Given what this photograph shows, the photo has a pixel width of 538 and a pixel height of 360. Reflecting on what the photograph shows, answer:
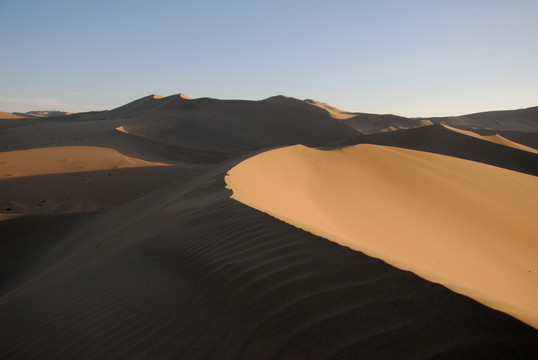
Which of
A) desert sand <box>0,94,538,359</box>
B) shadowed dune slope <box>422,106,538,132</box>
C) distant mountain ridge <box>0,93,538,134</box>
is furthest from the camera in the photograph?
shadowed dune slope <box>422,106,538,132</box>

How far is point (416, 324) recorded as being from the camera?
1571 mm

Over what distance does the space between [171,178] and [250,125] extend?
625 inches

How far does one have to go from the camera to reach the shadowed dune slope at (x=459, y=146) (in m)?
18.3

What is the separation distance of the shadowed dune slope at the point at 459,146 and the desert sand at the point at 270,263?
24.1 feet

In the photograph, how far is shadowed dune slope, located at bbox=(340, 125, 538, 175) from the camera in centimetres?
1827

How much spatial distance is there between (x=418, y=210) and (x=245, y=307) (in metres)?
6.09

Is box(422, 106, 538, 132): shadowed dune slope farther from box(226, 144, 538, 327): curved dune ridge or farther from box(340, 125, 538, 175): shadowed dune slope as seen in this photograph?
box(226, 144, 538, 327): curved dune ridge

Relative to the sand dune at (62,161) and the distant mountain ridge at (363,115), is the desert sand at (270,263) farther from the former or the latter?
the distant mountain ridge at (363,115)

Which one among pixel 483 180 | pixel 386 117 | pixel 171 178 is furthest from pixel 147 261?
pixel 386 117

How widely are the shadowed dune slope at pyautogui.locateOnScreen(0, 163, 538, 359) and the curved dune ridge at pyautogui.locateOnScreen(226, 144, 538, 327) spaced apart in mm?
196

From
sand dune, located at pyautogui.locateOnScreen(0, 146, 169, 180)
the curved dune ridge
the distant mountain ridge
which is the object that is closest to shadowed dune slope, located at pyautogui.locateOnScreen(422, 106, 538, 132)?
the distant mountain ridge

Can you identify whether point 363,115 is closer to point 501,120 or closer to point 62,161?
point 501,120

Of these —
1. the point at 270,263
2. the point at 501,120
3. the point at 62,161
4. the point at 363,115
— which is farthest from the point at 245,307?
the point at 501,120

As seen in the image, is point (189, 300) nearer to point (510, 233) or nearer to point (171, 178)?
point (510, 233)
